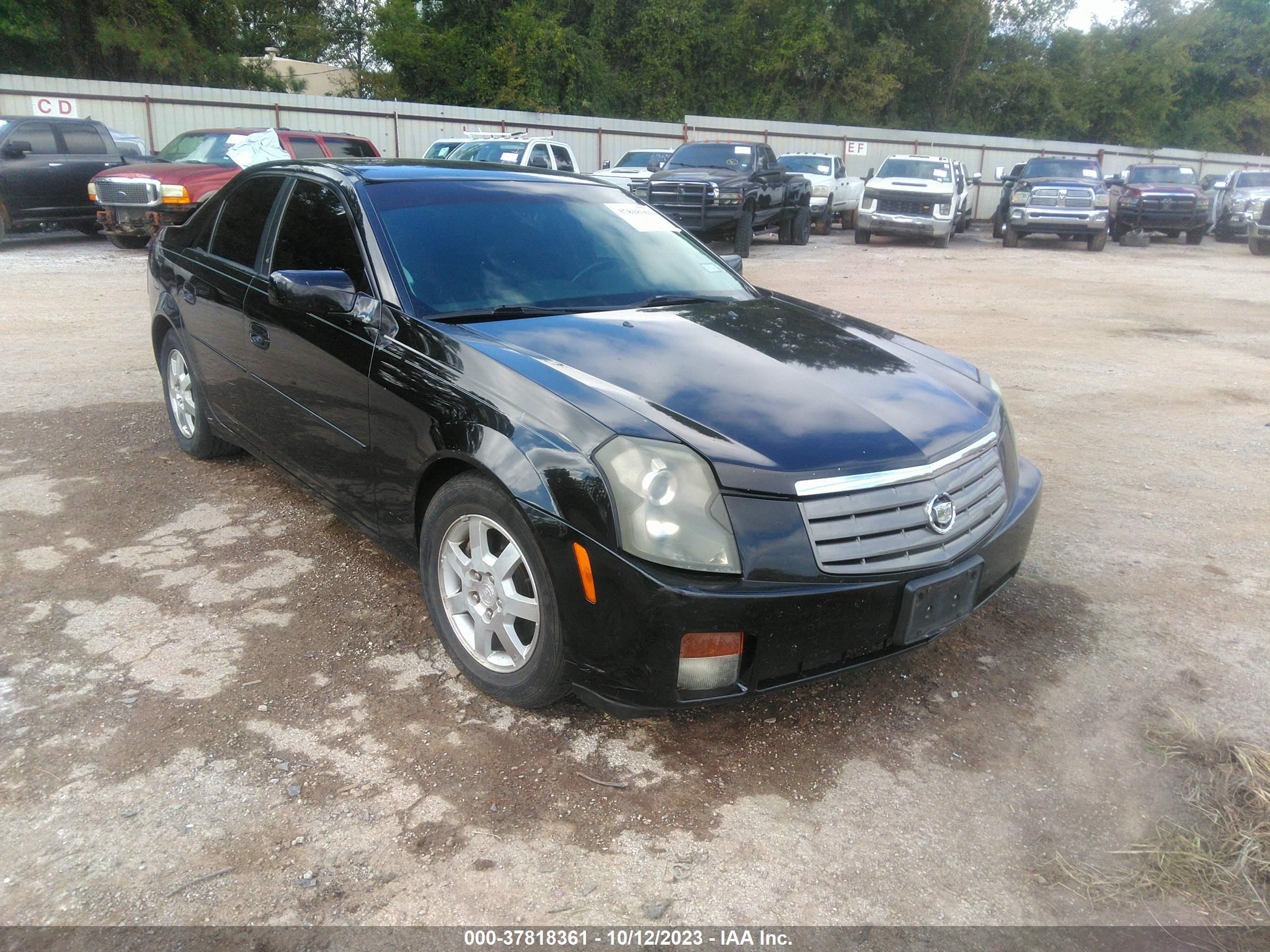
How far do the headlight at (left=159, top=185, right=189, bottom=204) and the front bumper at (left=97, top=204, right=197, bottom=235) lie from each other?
0.08m

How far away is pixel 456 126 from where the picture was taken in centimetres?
2469

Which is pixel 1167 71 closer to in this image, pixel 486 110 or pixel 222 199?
pixel 486 110

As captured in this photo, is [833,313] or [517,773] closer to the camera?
[517,773]

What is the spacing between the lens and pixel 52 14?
2762cm

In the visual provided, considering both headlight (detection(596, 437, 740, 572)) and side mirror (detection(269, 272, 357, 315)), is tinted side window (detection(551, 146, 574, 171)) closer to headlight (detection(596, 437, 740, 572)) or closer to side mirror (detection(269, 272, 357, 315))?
side mirror (detection(269, 272, 357, 315))

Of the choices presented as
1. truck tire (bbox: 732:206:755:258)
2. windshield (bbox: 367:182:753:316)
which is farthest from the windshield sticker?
truck tire (bbox: 732:206:755:258)

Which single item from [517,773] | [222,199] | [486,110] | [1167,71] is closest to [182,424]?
[222,199]

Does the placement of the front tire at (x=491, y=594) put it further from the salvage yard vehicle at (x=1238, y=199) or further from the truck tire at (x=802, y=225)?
the salvage yard vehicle at (x=1238, y=199)

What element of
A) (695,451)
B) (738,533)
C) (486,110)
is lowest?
(738,533)

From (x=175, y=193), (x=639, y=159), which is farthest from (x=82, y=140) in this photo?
(x=639, y=159)

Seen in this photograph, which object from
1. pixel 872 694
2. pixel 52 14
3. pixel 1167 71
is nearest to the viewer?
pixel 872 694

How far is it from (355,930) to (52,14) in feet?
110

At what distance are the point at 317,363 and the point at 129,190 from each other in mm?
11261

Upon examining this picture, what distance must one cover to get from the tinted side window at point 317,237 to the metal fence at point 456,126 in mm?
19697
